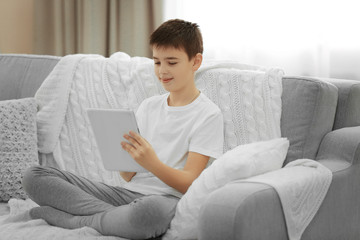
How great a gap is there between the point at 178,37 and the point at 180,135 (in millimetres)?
318

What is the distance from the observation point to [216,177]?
64.3 inches

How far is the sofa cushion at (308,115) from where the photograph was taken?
188 cm

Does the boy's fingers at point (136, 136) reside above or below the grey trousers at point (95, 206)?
above

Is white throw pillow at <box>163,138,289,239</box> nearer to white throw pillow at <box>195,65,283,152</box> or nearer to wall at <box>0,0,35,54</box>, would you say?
white throw pillow at <box>195,65,283,152</box>

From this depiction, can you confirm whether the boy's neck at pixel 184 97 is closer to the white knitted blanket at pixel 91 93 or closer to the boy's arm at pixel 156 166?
the white knitted blanket at pixel 91 93

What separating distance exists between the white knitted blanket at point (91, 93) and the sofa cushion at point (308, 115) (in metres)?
0.20

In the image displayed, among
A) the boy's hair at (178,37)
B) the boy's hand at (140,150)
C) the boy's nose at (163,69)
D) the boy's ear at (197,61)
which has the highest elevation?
the boy's hair at (178,37)

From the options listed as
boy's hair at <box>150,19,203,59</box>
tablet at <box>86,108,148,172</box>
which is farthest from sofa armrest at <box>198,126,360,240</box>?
boy's hair at <box>150,19,203,59</box>

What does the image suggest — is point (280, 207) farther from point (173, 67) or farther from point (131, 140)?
point (173, 67)

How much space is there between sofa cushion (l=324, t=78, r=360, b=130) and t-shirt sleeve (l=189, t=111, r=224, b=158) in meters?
0.39

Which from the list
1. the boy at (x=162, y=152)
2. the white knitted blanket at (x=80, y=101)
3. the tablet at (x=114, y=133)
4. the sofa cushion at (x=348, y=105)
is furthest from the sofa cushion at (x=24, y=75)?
the sofa cushion at (x=348, y=105)

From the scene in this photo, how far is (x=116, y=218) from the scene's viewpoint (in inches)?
66.6

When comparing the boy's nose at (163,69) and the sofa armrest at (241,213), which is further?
the boy's nose at (163,69)

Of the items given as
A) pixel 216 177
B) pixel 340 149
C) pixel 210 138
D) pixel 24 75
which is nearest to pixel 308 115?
pixel 340 149
